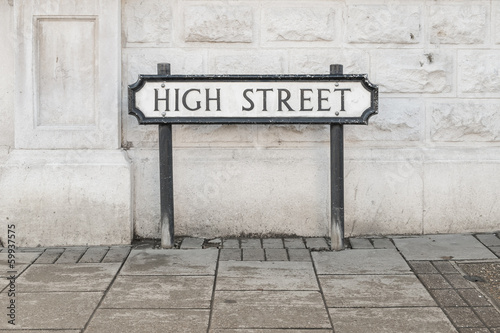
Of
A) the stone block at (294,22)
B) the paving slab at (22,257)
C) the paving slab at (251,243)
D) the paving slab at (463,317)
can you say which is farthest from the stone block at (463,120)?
the paving slab at (22,257)

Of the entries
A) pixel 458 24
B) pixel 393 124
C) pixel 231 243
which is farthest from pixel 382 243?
pixel 458 24

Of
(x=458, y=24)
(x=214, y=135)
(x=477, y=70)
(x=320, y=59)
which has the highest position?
(x=458, y=24)

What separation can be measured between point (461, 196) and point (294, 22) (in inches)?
81.7

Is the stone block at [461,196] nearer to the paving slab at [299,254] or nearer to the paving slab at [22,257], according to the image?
the paving slab at [299,254]

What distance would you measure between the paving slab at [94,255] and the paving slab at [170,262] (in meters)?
0.23

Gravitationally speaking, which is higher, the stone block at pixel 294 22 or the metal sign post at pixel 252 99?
the stone block at pixel 294 22

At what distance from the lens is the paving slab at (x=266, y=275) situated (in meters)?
4.41

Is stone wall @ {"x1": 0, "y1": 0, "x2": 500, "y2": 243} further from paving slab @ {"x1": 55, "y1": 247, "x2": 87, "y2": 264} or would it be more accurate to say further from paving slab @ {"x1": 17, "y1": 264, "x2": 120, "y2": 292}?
paving slab @ {"x1": 17, "y1": 264, "x2": 120, "y2": 292}

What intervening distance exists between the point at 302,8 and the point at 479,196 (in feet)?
7.30

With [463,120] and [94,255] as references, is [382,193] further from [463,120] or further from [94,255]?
[94,255]

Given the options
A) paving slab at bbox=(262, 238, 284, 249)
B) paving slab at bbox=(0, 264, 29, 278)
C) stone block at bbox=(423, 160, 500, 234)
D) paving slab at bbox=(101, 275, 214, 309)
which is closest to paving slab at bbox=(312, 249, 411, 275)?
paving slab at bbox=(262, 238, 284, 249)

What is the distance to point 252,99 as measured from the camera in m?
5.24

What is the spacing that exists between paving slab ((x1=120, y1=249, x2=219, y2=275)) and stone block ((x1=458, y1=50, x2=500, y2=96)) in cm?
260

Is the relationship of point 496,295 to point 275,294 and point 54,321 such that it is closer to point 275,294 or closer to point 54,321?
point 275,294
